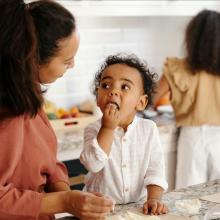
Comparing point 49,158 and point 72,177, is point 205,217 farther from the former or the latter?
point 72,177

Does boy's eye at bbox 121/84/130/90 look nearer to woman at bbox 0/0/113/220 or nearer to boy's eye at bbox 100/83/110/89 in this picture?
boy's eye at bbox 100/83/110/89

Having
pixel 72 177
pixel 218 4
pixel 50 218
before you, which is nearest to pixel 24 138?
pixel 50 218

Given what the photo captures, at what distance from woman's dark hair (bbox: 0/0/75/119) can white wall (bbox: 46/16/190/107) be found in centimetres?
178

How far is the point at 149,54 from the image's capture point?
3.36 m

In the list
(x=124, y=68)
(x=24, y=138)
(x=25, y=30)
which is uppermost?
(x=25, y=30)

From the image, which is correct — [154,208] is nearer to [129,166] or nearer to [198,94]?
[129,166]

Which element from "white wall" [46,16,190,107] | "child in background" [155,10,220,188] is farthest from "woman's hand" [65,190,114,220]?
"white wall" [46,16,190,107]

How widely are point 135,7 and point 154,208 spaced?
182 centimetres

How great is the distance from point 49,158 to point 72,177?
1.36 meters

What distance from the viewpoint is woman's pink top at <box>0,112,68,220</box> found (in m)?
1.07

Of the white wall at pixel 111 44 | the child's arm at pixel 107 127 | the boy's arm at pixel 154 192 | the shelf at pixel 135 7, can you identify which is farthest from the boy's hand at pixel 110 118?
the white wall at pixel 111 44

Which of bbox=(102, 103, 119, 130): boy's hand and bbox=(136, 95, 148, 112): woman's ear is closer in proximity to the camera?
bbox=(102, 103, 119, 130): boy's hand

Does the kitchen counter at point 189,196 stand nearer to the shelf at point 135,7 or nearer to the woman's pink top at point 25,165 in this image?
the woman's pink top at point 25,165

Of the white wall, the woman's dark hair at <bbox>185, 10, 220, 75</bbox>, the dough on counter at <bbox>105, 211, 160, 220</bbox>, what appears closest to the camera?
the dough on counter at <bbox>105, 211, 160, 220</bbox>
